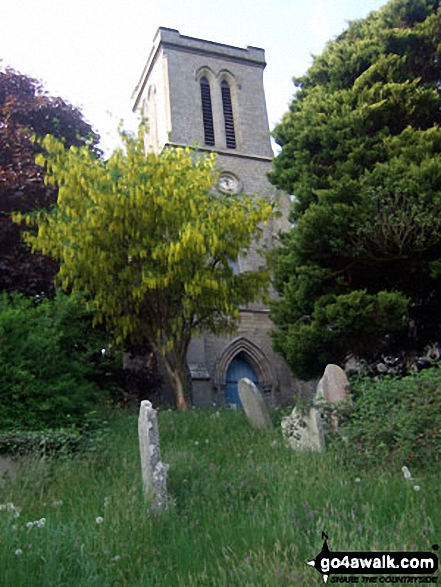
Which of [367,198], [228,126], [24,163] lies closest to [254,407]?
[367,198]

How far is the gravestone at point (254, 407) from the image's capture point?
10977mm

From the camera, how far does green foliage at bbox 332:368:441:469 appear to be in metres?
7.61

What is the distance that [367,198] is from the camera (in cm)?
1350

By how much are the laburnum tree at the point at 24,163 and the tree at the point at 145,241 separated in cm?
67

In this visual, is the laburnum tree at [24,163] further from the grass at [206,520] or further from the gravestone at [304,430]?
the gravestone at [304,430]

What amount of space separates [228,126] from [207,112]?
1160 millimetres

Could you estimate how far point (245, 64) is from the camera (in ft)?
103

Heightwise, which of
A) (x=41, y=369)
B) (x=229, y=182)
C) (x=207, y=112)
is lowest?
(x=41, y=369)

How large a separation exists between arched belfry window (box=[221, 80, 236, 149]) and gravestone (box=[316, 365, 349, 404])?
2007 cm

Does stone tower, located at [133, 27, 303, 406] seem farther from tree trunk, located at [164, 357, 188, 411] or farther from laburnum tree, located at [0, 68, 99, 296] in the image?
laburnum tree, located at [0, 68, 99, 296]

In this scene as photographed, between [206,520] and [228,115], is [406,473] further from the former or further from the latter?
[228,115]

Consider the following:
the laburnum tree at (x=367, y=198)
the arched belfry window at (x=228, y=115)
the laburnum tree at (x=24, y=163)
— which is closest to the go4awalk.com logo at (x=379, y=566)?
the laburnum tree at (x=367, y=198)

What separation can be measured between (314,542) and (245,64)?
1157 inches

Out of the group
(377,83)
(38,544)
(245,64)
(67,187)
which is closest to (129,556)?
(38,544)
